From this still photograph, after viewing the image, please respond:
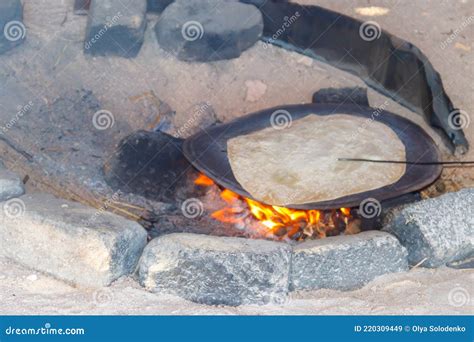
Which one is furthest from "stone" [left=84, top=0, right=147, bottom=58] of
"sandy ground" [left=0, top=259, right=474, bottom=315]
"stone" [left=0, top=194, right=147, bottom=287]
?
"sandy ground" [left=0, top=259, right=474, bottom=315]

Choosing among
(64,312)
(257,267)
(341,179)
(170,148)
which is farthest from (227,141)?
(64,312)

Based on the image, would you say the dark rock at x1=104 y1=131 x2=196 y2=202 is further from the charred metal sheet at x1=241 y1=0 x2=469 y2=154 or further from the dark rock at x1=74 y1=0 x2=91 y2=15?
the charred metal sheet at x1=241 y1=0 x2=469 y2=154

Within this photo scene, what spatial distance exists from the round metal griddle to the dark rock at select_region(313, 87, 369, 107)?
0.60 feet

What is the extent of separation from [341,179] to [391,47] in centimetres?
139

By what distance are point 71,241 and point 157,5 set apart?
8.67ft

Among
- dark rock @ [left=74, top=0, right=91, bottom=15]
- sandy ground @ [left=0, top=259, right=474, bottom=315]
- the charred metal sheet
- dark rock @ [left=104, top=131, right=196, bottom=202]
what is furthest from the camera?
dark rock @ [left=74, top=0, right=91, bottom=15]

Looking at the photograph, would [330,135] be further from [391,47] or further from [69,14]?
[69,14]

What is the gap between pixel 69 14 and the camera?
20.4ft

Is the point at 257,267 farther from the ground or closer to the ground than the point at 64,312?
farther from the ground

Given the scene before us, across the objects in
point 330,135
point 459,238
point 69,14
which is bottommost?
point 459,238

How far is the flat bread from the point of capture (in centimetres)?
492

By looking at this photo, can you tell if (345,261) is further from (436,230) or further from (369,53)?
(369,53)

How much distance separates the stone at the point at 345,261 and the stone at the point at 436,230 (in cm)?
9

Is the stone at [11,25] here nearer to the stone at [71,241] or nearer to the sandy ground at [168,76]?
the sandy ground at [168,76]
